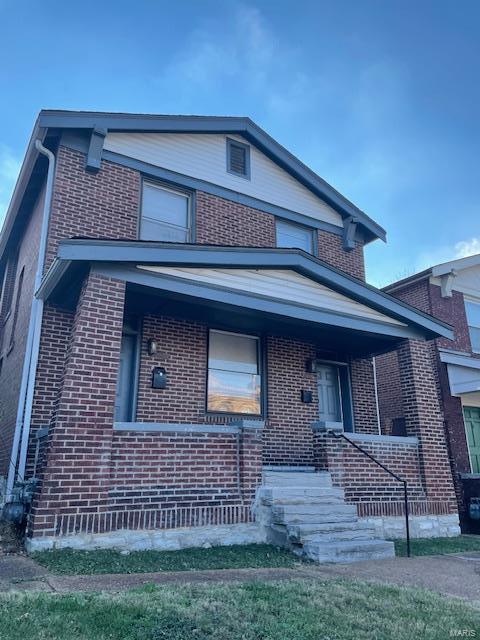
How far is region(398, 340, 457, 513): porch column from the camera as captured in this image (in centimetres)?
932

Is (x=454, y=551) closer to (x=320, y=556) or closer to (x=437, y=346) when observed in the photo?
(x=320, y=556)

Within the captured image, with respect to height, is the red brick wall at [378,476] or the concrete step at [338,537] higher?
the red brick wall at [378,476]

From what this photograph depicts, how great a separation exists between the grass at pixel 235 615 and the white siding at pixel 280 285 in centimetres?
437

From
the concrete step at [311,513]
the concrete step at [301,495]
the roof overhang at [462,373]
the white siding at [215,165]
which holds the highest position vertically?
the white siding at [215,165]

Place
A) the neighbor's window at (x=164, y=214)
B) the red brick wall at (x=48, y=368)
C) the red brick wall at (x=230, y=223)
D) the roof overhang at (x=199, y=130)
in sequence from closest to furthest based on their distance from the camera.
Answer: the red brick wall at (x=48, y=368)
the roof overhang at (x=199, y=130)
the neighbor's window at (x=164, y=214)
the red brick wall at (x=230, y=223)

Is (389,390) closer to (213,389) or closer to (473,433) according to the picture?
(473,433)

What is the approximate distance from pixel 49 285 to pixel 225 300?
2.54m

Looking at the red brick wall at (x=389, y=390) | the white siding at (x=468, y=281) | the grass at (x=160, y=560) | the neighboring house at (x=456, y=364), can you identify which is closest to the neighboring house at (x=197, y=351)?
the grass at (x=160, y=560)

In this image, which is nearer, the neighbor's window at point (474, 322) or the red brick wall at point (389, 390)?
the red brick wall at point (389, 390)

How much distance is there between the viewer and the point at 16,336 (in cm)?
974

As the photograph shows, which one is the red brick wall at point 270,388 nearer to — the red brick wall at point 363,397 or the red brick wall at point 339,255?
the red brick wall at point 363,397

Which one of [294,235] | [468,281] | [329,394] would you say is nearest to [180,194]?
[294,235]

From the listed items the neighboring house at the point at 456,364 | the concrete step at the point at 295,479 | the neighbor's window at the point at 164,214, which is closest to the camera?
the concrete step at the point at 295,479

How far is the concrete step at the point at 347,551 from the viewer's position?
616cm
